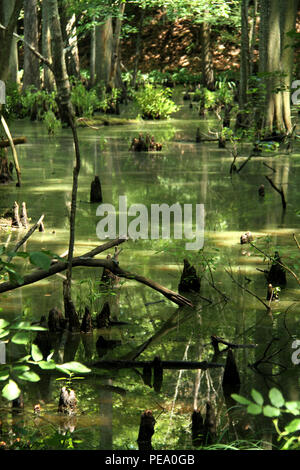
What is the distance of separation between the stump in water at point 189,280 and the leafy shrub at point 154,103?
44.3ft

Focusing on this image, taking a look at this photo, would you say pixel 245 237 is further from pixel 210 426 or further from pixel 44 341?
pixel 210 426

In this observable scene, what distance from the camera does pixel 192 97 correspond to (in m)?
28.2

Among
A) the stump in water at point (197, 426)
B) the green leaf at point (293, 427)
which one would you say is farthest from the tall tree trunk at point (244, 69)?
the green leaf at point (293, 427)

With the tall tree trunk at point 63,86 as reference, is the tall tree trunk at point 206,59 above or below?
above

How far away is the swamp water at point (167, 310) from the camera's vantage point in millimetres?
3361

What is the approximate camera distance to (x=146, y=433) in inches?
122

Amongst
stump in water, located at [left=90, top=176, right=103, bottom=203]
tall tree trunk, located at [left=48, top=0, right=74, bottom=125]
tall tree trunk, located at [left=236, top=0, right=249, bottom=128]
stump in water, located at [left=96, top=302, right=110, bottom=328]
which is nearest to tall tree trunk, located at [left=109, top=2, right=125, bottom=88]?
tall tree trunk, located at [left=236, top=0, right=249, bottom=128]

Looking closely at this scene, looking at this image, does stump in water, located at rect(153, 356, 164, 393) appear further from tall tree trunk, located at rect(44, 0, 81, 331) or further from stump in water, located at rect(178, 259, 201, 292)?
stump in water, located at rect(178, 259, 201, 292)

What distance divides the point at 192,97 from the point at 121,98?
17.8 feet

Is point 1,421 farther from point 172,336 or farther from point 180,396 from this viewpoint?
point 172,336

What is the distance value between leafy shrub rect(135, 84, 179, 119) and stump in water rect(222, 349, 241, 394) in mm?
15170

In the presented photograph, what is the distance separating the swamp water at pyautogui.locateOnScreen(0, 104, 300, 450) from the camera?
3.36 meters

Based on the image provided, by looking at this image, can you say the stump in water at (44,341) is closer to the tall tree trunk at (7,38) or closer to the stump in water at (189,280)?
the stump in water at (189,280)
